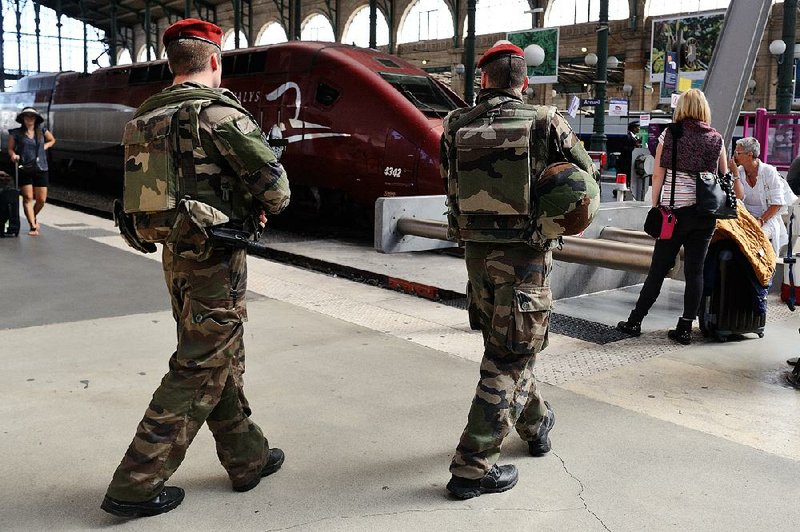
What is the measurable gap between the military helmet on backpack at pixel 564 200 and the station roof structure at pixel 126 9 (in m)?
51.1

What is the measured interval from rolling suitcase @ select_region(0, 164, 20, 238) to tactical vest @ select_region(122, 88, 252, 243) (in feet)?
27.7

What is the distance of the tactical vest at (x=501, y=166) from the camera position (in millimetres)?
3270

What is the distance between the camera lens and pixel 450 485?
132 inches

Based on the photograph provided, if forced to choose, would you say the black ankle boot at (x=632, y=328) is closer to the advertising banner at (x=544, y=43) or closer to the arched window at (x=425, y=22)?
the advertising banner at (x=544, y=43)

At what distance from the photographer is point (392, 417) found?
426cm

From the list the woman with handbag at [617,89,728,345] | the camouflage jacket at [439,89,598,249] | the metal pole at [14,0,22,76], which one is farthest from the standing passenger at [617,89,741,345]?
the metal pole at [14,0,22,76]

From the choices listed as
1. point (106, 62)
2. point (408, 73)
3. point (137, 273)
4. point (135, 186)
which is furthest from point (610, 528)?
point (106, 62)

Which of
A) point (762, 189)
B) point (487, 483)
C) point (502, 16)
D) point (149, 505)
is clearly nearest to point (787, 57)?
point (762, 189)

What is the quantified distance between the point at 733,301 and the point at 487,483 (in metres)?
3.44

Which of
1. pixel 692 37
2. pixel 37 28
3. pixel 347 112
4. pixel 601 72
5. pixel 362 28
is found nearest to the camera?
pixel 347 112

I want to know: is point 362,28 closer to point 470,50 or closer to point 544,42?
point 544,42

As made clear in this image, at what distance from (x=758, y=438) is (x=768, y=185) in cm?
434

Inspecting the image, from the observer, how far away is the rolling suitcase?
1055cm

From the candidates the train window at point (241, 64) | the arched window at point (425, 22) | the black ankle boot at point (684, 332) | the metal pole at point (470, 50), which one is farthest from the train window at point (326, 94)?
the arched window at point (425, 22)
